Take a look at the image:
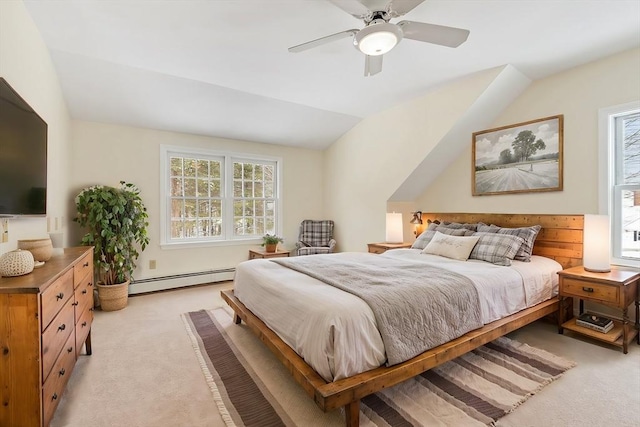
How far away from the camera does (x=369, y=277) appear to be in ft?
7.27

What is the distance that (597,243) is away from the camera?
2.62 meters

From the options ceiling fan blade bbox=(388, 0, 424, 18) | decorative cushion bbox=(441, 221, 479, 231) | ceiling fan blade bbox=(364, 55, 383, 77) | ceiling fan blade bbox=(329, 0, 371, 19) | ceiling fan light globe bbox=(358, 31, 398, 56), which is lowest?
decorative cushion bbox=(441, 221, 479, 231)

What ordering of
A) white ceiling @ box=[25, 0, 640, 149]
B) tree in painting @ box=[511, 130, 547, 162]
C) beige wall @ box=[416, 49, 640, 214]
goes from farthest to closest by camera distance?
tree in painting @ box=[511, 130, 547, 162]
beige wall @ box=[416, 49, 640, 214]
white ceiling @ box=[25, 0, 640, 149]

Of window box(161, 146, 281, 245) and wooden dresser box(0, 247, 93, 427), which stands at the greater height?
window box(161, 146, 281, 245)

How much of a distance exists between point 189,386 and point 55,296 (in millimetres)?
1005

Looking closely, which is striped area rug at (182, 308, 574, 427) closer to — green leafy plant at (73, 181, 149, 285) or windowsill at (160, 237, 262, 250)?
green leafy plant at (73, 181, 149, 285)

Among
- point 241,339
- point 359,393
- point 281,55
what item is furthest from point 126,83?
point 359,393

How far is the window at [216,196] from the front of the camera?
4438 millimetres

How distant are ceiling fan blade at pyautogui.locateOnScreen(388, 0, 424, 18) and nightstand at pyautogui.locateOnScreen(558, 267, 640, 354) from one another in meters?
2.56

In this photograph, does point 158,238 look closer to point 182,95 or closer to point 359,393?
point 182,95

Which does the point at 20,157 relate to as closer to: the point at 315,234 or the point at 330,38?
the point at 330,38

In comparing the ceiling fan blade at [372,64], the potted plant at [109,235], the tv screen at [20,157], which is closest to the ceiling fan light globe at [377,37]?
the ceiling fan blade at [372,64]

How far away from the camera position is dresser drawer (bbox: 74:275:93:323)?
1957mm

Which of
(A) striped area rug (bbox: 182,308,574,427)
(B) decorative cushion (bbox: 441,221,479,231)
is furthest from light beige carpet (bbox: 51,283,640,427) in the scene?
(B) decorative cushion (bbox: 441,221,479,231)
